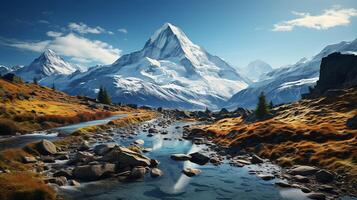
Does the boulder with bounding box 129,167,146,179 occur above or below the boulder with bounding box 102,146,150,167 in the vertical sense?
below

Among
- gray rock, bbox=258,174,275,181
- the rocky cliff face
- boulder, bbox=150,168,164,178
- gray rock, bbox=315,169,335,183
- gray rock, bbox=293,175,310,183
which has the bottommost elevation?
boulder, bbox=150,168,164,178

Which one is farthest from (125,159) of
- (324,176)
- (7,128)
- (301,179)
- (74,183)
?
(7,128)

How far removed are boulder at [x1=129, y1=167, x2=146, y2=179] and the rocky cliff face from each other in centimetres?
12826

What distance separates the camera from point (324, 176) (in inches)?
1750

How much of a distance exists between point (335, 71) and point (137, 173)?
462ft

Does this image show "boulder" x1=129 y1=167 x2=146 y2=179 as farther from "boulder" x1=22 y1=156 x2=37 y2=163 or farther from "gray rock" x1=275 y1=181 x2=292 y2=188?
"gray rock" x1=275 y1=181 x2=292 y2=188

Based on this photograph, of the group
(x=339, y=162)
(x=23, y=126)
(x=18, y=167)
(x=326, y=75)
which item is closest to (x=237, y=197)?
(x=339, y=162)

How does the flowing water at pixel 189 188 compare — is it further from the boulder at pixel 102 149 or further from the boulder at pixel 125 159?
the boulder at pixel 102 149

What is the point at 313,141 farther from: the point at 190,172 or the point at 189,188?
the point at 189,188

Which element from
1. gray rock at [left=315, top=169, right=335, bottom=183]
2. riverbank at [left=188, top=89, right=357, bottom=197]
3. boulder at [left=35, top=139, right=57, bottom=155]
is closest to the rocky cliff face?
riverbank at [left=188, top=89, right=357, bottom=197]

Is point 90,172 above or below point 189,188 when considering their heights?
above

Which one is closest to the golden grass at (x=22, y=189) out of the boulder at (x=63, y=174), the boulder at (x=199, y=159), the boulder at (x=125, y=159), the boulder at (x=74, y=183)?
the boulder at (x=74, y=183)

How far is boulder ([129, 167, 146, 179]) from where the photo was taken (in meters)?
45.1

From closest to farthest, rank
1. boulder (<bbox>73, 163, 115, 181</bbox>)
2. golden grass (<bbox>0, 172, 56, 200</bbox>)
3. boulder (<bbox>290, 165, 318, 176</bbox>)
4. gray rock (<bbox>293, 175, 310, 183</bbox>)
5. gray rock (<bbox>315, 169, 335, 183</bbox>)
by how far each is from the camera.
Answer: golden grass (<bbox>0, 172, 56, 200</bbox>), boulder (<bbox>73, 163, 115, 181</bbox>), gray rock (<bbox>315, 169, 335, 183</bbox>), gray rock (<bbox>293, 175, 310, 183</bbox>), boulder (<bbox>290, 165, 318, 176</bbox>)
